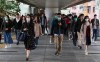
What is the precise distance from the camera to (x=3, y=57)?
16516 millimetres

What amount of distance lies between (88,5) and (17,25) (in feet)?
249

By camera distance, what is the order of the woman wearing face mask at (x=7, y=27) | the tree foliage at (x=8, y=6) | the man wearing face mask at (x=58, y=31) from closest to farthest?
1. the man wearing face mask at (x=58, y=31)
2. the woman wearing face mask at (x=7, y=27)
3. the tree foliage at (x=8, y=6)

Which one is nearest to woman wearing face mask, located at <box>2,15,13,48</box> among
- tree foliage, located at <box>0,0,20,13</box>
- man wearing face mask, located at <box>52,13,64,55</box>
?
man wearing face mask, located at <box>52,13,64,55</box>

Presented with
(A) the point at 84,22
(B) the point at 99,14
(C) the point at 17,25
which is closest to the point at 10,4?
(B) the point at 99,14

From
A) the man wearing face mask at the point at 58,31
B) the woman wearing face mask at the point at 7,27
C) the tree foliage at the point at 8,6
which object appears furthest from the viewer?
the tree foliage at the point at 8,6

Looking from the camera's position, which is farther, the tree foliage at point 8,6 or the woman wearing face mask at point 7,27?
the tree foliage at point 8,6

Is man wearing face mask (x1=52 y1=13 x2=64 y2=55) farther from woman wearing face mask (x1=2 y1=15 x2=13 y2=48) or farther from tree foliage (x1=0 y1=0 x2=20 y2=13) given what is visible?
tree foliage (x1=0 y1=0 x2=20 y2=13)

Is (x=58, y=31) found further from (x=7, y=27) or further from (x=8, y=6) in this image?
(x=8, y=6)

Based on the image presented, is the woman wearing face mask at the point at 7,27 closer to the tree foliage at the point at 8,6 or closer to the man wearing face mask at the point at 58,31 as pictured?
the man wearing face mask at the point at 58,31

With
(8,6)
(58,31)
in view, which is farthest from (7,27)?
(8,6)

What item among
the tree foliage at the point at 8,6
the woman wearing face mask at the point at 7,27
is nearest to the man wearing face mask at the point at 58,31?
the woman wearing face mask at the point at 7,27

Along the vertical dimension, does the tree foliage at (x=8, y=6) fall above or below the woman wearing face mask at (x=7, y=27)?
above

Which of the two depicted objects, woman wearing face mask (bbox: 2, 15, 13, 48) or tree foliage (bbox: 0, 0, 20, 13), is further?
tree foliage (bbox: 0, 0, 20, 13)

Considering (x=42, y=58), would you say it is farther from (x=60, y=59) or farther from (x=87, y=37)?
(x=87, y=37)
